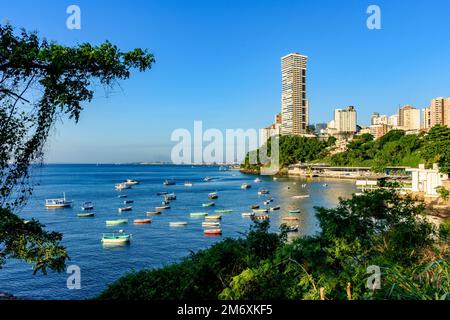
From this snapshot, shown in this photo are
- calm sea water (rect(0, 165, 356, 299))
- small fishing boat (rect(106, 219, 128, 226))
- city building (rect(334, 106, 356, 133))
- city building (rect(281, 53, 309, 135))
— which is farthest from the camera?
city building (rect(334, 106, 356, 133))

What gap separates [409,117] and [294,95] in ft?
144

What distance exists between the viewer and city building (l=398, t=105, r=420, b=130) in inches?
5057

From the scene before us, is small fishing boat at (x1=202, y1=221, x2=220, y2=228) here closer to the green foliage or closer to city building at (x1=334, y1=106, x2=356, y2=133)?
the green foliage

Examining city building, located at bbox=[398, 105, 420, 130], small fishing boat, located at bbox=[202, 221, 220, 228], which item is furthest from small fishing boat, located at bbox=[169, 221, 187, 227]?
city building, located at bbox=[398, 105, 420, 130]

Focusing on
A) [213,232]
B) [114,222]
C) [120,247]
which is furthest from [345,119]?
[120,247]

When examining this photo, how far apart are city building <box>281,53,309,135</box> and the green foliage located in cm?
13034

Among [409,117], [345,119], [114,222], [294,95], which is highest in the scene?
[294,95]

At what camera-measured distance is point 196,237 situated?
23766 mm

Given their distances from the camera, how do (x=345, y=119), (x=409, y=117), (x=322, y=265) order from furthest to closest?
(x=345, y=119) → (x=409, y=117) → (x=322, y=265)

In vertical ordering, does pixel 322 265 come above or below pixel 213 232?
above

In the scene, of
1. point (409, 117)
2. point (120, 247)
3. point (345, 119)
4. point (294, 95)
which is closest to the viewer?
point (120, 247)

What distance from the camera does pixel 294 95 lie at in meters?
139

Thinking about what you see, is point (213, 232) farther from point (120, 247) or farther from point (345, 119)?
point (345, 119)

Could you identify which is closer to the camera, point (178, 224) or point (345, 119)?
point (178, 224)
